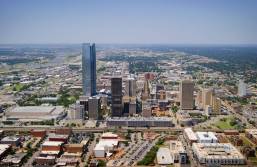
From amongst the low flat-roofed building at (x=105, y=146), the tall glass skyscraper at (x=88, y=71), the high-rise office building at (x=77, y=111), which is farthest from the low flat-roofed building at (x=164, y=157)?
the tall glass skyscraper at (x=88, y=71)

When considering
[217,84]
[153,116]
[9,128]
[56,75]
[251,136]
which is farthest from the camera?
[56,75]

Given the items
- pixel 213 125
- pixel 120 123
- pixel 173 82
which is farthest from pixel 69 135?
pixel 173 82

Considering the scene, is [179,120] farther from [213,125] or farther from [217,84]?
[217,84]

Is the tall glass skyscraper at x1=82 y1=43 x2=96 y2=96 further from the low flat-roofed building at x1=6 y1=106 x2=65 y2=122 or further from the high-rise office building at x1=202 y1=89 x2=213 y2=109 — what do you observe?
the high-rise office building at x1=202 y1=89 x2=213 y2=109

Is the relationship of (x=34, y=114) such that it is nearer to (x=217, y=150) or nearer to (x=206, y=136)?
(x=206, y=136)

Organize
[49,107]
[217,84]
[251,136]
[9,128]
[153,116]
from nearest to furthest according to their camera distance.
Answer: [251,136] → [9,128] → [153,116] → [49,107] → [217,84]

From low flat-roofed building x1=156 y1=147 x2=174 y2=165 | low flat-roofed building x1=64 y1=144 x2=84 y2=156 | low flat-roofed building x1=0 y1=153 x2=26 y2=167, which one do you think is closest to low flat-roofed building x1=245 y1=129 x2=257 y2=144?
low flat-roofed building x1=156 y1=147 x2=174 y2=165

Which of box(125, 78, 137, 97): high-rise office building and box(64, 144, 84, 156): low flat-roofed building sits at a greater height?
box(125, 78, 137, 97): high-rise office building
